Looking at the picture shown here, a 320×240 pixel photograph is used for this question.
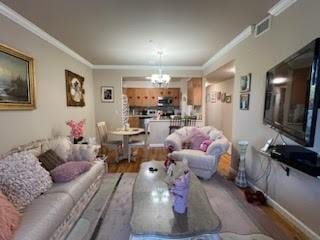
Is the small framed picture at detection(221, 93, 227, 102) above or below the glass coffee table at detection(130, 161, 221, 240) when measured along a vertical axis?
above

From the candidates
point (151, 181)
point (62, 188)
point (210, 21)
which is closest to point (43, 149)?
point (62, 188)

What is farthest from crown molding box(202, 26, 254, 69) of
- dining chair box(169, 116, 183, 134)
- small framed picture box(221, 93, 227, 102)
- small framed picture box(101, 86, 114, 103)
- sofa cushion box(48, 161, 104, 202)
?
sofa cushion box(48, 161, 104, 202)

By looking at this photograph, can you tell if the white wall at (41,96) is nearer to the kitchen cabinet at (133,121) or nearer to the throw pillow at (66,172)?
the throw pillow at (66,172)

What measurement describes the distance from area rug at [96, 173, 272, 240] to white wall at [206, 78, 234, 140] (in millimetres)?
3379

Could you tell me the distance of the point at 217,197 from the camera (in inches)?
117

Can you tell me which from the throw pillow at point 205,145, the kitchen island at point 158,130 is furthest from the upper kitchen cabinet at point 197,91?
the throw pillow at point 205,145

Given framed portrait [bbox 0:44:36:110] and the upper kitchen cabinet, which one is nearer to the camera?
framed portrait [bbox 0:44:36:110]

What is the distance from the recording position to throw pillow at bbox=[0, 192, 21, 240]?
4.57 ft

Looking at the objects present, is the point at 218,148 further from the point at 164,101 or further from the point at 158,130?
the point at 164,101

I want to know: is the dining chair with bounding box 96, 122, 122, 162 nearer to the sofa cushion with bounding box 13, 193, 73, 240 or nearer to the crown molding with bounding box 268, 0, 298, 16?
the sofa cushion with bounding box 13, 193, 73, 240

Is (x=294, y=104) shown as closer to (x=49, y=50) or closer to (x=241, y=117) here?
(x=241, y=117)

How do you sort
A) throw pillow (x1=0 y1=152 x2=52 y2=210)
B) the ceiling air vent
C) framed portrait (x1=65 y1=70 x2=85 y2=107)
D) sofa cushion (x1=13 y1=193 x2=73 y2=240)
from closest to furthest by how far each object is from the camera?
sofa cushion (x1=13 y1=193 x2=73 y2=240) → throw pillow (x1=0 y1=152 x2=52 y2=210) → the ceiling air vent → framed portrait (x1=65 y1=70 x2=85 y2=107)

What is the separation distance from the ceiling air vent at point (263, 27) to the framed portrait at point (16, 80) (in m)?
3.36

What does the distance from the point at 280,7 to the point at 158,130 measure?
4579 millimetres
